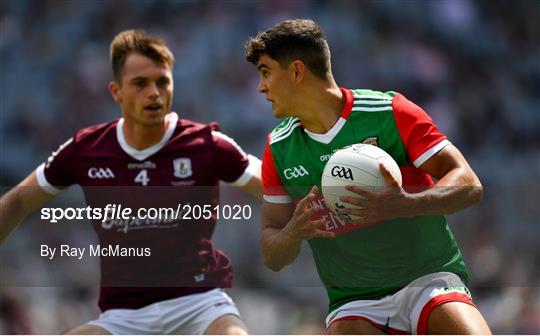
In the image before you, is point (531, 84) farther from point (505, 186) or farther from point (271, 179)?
point (271, 179)

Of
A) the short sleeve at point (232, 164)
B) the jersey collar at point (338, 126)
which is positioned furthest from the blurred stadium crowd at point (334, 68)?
the jersey collar at point (338, 126)

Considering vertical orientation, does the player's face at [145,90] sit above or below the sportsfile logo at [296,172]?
above

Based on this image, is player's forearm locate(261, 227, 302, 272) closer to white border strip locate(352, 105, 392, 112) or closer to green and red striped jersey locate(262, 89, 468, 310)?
green and red striped jersey locate(262, 89, 468, 310)

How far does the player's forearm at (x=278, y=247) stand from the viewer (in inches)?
175

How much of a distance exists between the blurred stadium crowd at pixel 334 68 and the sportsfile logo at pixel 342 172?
505 cm

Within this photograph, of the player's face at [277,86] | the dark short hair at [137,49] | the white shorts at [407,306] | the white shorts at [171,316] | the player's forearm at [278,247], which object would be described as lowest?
the white shorts at [171,316]

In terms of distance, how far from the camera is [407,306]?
4.51 metres

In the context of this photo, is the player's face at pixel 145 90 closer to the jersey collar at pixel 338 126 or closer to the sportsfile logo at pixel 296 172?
the sportsfile logo at pixel 296 172

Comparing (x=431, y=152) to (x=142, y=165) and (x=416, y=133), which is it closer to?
(x=416, y=133)

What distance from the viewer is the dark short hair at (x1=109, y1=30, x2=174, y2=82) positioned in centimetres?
575

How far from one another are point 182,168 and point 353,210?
167 centimetres

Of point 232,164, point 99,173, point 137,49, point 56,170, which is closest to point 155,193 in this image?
point 99,173

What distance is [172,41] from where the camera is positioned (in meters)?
11.3

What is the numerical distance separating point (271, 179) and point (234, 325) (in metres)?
0.97
